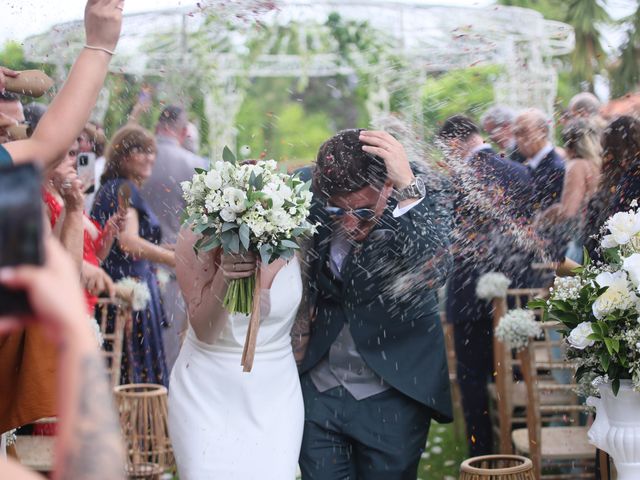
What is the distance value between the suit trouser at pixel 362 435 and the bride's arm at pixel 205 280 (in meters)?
0.57

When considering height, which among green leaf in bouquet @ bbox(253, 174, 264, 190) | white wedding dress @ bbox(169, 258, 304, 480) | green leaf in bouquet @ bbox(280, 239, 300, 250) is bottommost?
white wedding dress @ bbox(169, 258, 304, 480)

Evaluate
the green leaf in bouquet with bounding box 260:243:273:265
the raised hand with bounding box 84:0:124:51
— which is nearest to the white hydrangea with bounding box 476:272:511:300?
the green leaf in bouquet with bounding box 260:243:273:265

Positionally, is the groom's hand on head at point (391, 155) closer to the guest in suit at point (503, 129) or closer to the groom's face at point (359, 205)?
the groom's face at point (359, 205)

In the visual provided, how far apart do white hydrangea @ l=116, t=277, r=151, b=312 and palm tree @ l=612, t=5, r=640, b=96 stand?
337 centimetres

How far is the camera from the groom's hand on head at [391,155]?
3873 mm

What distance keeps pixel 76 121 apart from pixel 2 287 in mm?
1380

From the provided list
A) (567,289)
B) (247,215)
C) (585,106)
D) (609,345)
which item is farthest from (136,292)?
(609,345)

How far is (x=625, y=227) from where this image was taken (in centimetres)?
339

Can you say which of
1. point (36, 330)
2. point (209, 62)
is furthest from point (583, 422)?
point (209, 62)

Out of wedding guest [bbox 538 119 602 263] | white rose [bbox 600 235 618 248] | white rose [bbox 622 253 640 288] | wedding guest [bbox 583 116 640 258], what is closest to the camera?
white rose [bbox 622 253 640 288]

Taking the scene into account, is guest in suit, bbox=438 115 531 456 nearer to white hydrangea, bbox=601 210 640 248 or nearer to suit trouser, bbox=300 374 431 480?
suit trouser, bbox=300 374 431 480

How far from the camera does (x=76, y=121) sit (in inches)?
96.3

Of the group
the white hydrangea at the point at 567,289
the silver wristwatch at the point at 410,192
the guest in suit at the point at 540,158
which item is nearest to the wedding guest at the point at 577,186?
the guest in suit at the point at 540,158

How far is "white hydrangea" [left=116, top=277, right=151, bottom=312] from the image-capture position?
570 cm
